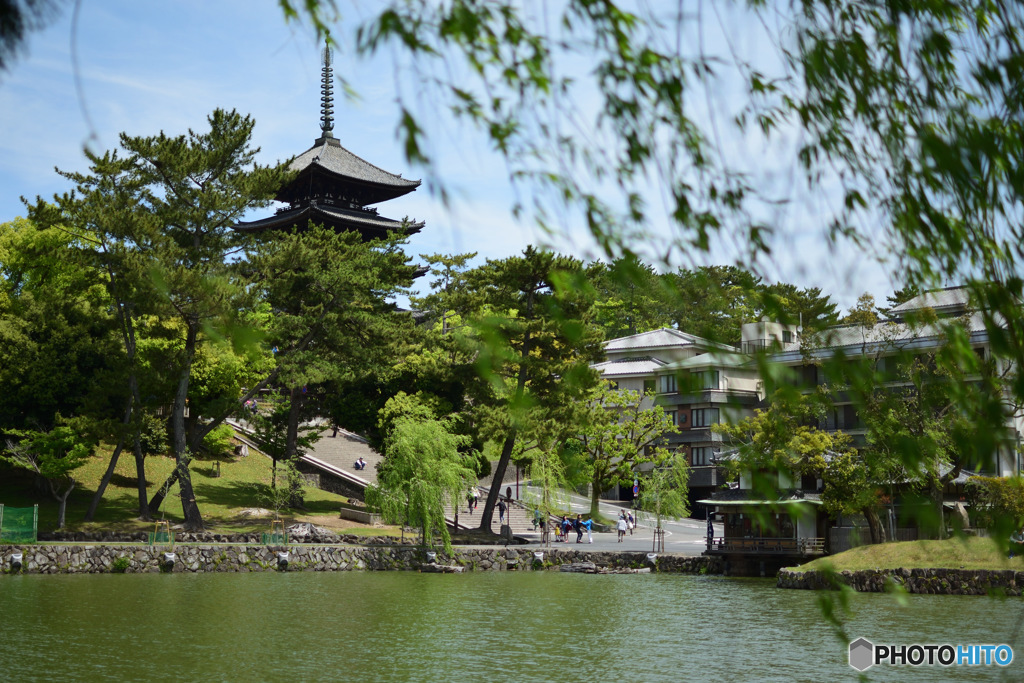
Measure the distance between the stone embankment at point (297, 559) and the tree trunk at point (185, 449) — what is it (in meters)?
3.64

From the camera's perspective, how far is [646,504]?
4034 cm

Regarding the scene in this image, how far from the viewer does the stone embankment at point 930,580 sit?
80.3 ft

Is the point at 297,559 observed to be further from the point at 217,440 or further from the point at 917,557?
the point at 917,557

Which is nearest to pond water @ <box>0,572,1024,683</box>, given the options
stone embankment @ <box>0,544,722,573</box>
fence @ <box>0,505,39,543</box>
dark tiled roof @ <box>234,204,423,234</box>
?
stone embankment @ <box>0,544,722,573</box>

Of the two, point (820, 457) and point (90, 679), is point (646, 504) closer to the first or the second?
point (820, 457)

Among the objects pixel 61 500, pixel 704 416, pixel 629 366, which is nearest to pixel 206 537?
pixel 61 500

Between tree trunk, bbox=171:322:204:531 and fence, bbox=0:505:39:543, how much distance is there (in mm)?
5132

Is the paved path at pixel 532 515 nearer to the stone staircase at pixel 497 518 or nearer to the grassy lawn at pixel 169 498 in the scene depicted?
the stone staircase at pixel 497 518

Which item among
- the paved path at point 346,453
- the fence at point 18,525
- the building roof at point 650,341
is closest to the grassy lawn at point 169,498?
the fence at point 18,525

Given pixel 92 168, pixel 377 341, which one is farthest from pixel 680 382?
pixel 377 341

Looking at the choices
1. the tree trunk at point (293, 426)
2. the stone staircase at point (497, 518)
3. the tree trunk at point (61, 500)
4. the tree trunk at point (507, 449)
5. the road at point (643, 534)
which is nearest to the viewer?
the tree trunk at point (61, 500)

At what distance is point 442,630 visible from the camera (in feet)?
56.1

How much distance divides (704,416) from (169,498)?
1143 inches

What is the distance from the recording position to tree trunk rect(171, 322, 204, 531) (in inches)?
1266
